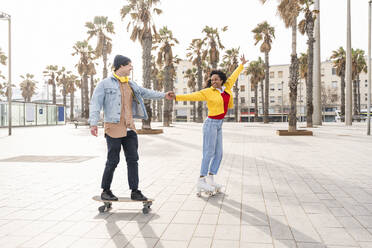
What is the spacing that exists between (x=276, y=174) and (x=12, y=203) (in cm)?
477

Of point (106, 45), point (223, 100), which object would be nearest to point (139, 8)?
point (106, 45)

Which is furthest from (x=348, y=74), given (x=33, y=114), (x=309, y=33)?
(x=33, y=114)

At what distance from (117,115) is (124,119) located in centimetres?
11

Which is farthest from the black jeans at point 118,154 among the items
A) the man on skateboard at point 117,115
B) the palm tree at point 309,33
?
the palm tree at point 309,33

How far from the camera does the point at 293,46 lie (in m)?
17.3

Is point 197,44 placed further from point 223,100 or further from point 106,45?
point 223,100

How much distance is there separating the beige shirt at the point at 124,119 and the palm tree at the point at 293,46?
1468cm

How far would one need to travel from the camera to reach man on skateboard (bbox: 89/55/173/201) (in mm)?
3863

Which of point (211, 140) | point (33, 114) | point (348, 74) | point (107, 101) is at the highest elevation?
point (348, 74)

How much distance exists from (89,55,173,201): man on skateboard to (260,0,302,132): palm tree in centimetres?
1469

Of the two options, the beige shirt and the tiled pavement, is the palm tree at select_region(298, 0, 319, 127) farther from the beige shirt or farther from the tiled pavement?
the beige shirt

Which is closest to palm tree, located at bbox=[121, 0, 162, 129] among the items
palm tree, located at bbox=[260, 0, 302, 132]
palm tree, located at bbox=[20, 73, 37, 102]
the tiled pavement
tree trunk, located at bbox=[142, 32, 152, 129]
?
tree trunk, located at bbox=[142, 32, 152, 129]

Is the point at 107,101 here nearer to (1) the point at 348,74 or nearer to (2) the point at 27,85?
(1) the point at 348,74

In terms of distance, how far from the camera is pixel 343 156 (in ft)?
30.1
